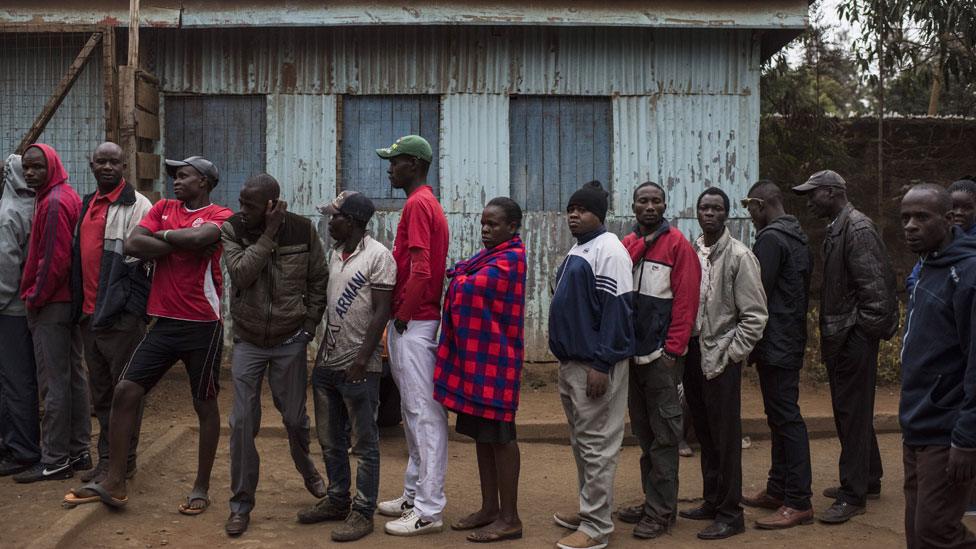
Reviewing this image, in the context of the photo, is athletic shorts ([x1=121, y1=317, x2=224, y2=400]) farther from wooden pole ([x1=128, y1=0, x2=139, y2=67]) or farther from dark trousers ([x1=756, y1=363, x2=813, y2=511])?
wooden pole ([x1=128, y1=0, x2=139, y2=67])

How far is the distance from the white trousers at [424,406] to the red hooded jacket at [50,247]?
2258 millimetres

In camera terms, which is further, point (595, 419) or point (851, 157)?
point (851, 157)

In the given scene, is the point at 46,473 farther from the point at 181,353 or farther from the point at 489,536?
the point at 489,536

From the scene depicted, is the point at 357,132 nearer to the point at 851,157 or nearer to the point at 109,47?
the point at 109,47

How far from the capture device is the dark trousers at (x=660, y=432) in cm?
546

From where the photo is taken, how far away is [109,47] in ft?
28.3

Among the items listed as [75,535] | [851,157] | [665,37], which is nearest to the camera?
[75,535]

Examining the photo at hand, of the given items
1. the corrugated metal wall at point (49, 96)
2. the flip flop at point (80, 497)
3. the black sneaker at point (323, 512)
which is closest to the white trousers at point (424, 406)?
the black sneaker at point (323, 512)

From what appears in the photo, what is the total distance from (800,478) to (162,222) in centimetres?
397

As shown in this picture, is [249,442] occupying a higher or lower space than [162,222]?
lower

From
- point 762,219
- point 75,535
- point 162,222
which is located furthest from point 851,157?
point 75,535

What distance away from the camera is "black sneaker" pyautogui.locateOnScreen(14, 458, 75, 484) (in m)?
6.11

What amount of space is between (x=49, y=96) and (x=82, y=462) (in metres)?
4.57

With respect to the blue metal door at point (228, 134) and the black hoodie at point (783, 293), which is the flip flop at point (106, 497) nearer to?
the black hoodie at point (783, 293)
